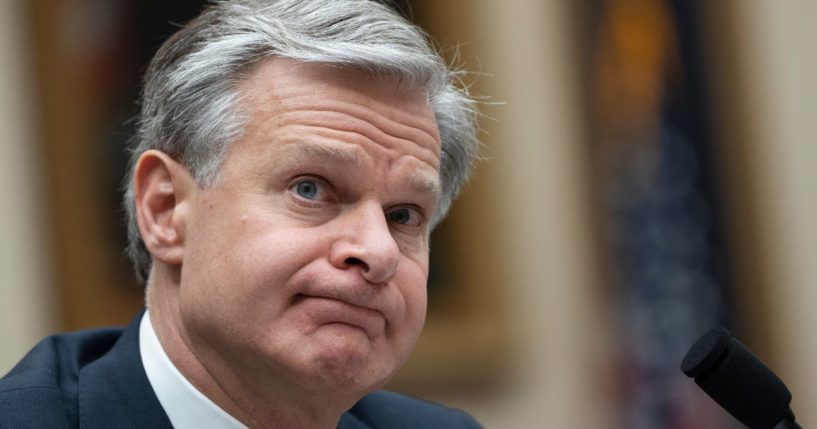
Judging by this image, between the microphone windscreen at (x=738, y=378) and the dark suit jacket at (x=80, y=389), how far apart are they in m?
1.04

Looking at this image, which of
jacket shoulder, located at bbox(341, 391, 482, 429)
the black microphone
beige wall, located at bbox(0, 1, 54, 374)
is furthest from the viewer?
beige wall, located at bbox(0, 1, 54, 374)

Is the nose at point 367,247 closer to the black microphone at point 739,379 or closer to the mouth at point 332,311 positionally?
the mouth at point 332,311

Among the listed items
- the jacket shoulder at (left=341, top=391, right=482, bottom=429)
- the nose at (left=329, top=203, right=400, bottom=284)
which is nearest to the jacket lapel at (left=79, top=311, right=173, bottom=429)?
the nose at (left=329, top=203, right=400, bottom=284)

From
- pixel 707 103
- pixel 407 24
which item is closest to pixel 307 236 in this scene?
pixel 407 24

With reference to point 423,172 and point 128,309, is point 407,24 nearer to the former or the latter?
point 423,172

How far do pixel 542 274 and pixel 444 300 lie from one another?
20.9 inches

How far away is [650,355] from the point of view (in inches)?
270

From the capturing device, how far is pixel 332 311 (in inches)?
94.7

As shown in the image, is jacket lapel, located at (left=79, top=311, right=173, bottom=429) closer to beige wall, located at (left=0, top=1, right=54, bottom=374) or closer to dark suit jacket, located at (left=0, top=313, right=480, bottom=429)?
dark suit jacket, located at (left=0, top=313, right=480, bottom=429)

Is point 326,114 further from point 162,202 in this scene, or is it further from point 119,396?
point 119,396

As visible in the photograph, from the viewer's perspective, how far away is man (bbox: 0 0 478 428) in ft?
7.93

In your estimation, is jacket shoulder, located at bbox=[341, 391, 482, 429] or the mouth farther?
jacket shoulder, located at bbox=[341, 391, 482, 429]

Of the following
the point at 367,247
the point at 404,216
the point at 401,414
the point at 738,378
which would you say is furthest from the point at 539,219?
the point at 738,378

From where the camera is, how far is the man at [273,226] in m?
2.42
